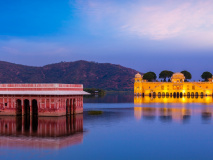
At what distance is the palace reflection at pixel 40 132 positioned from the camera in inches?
913

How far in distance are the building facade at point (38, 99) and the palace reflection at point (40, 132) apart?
5.71ft

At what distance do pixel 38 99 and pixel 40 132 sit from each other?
10481 millimetres

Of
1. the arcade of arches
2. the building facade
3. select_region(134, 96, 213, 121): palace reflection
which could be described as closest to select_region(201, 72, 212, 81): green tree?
select_region(134, 96, 213, 121): palace reflection

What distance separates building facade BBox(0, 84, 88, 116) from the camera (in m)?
37.8

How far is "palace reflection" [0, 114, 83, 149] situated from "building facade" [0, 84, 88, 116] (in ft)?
5.71

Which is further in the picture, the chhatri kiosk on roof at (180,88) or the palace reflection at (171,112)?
the chhatri kiosk on roof at (180,88)

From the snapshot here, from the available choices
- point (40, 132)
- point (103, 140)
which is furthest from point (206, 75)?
point (103, 140)

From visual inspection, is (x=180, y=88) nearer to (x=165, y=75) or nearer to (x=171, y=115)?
(x=165, y=75)

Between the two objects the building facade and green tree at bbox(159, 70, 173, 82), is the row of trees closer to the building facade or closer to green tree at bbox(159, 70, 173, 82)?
green tree at bbox(159, 70, 173, 82)

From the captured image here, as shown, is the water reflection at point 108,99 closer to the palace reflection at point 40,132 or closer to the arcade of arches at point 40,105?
the arcade of arches at point 40,105

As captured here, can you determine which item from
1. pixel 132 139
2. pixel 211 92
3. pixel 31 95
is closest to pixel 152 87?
pixel 211 92

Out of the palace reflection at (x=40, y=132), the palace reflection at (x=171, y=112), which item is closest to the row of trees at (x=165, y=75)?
the palace reflection at (x=171, y=112)

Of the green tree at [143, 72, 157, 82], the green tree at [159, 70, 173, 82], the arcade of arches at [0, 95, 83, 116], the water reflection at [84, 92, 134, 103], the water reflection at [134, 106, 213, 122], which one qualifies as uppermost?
the green tree at [159, 70, 173, 82]

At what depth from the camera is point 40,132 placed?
92.1 feet
